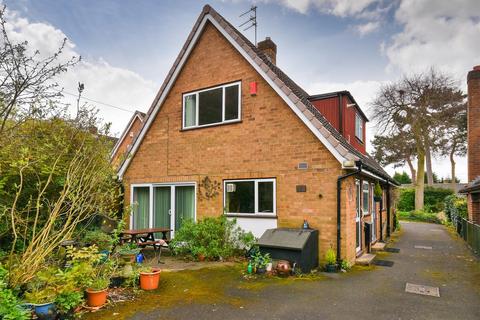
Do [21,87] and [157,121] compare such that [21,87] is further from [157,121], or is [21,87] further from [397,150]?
[397,150]

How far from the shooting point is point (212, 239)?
9.14 metres

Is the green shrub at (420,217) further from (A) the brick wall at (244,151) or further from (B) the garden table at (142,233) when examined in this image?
(B) the garden table at (142,233)

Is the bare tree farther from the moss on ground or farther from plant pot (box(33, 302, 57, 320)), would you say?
the moss on ground

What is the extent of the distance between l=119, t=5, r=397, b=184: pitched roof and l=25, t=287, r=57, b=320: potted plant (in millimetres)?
6574

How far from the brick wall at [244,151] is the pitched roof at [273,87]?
22 centimetres

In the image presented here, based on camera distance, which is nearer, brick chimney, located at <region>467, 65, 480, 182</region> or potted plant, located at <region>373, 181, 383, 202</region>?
potted plant, located at <region>373, 181, 383, 202</region>

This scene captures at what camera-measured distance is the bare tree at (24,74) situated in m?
5.88

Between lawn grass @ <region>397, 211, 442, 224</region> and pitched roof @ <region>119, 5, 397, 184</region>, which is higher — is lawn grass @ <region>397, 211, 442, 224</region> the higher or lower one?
the lower one

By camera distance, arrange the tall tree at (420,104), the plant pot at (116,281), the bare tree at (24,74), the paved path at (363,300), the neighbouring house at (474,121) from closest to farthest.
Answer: the paved path at (363,300) < the bare tree at (24,74) < the plant pot at (116,281) < the neighbouring house at (474,121) < the tall tree at (420,104)

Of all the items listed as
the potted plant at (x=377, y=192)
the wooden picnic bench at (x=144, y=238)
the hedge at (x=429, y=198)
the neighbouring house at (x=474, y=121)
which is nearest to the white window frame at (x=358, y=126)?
the potted plant at (x=377, y=192)

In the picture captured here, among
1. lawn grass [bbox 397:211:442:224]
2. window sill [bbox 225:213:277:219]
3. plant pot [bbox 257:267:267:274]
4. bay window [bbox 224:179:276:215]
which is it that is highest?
bay window [bbox 224:179:276:215]

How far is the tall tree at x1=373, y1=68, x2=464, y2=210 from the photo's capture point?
27766 millimetres

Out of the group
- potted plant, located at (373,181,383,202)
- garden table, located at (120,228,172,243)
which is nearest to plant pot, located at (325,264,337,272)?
garden table, located at (120,228,172,243)

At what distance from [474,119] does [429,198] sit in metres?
19.0
